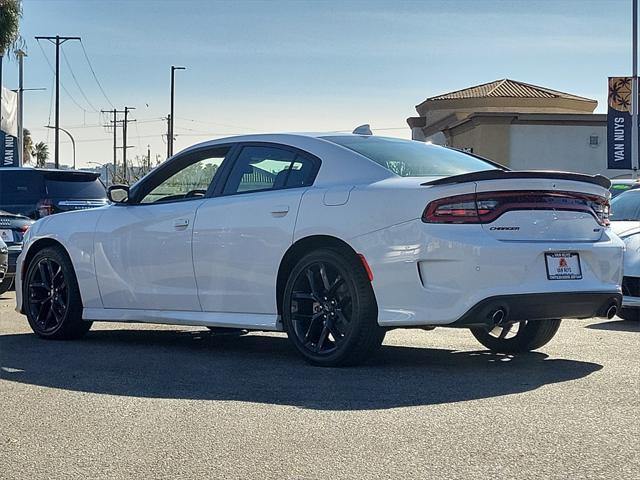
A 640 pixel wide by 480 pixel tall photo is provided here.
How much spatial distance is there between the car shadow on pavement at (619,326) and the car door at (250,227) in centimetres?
361

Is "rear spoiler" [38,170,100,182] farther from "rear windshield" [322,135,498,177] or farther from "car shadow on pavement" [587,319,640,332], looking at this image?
"rear windshield" [322,135,498,177]

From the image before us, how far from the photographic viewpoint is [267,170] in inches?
291

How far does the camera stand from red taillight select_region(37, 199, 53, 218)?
16.3 m

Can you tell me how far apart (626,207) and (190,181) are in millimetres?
5535

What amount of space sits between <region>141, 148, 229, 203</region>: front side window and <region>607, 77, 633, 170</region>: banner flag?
32.9 meters

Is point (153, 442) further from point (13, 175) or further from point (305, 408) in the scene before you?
point (13, 175)

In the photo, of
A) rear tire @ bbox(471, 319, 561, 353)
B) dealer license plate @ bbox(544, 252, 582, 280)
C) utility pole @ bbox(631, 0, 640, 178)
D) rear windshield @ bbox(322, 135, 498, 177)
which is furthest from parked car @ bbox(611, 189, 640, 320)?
utility pole @ bbox(631, 0, 640, 178)

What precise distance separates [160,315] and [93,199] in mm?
9586

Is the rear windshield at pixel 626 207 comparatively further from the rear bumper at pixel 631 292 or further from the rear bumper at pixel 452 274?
the rear bumper at pixel 452 274

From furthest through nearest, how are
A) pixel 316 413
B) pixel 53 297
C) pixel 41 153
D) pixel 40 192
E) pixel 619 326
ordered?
pixel 41 153
pixel 40 192
pixel 619 326
pixel 53 297
pixel 316 413

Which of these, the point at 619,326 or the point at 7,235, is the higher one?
the point at 7,235

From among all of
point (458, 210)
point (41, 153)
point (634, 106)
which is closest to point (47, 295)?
point (458, 210)

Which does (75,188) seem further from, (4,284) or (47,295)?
(47,295)

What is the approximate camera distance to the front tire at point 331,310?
21.3 feet
